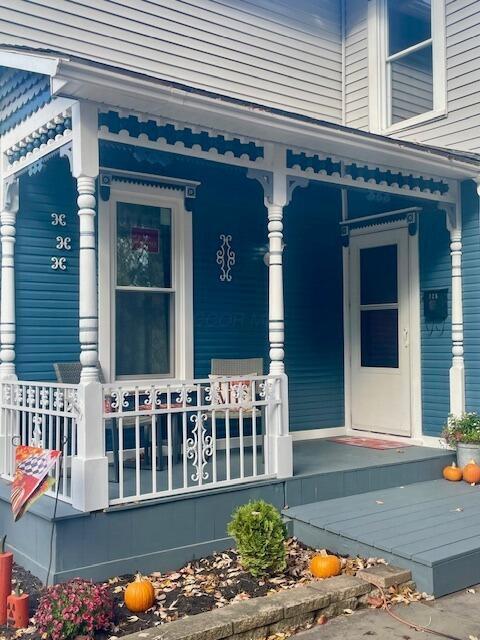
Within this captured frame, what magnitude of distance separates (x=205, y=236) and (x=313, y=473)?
2.59 m

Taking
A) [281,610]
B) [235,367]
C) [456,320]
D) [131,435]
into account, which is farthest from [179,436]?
[456,320]

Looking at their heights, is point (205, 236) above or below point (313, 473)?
above

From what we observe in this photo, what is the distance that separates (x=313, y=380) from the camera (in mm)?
7363

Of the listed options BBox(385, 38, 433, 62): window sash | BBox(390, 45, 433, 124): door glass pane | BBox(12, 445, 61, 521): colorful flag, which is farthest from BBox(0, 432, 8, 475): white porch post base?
BBox(385, 38, 433, 62): window sash

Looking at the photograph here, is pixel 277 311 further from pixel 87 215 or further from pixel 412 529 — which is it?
pixel 412 529

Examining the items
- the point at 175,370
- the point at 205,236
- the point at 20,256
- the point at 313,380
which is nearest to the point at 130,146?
the point at 20,256

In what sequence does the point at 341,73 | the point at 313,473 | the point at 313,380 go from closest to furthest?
the point at 313,473, the point at 313,380, the point at 341,73

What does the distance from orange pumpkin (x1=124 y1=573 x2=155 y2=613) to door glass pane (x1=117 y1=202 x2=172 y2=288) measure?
2945 millimetres

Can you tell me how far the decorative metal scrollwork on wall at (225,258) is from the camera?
6.63 m

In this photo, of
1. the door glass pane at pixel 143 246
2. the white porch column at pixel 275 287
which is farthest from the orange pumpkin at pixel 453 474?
the door glass pane at pixel 143 246

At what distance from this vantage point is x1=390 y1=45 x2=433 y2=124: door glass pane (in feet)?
26.0

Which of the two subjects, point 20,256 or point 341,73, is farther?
point 341,73

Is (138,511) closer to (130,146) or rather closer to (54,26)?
(130,146)

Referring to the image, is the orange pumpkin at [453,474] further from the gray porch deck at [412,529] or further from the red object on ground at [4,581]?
the red object on ground at [4,581]
